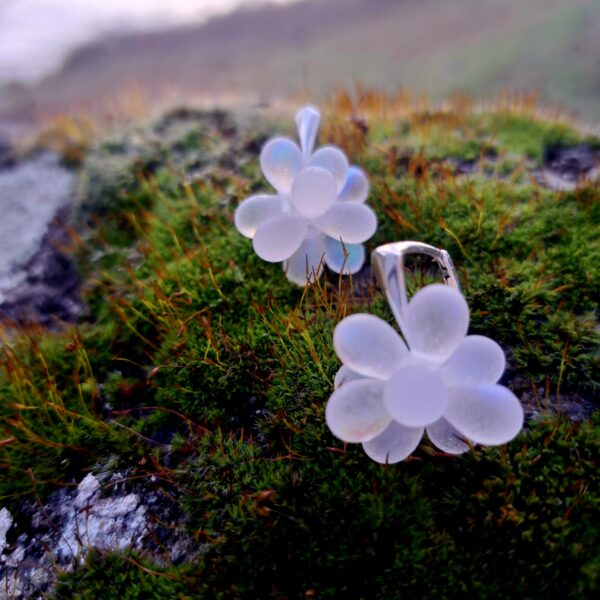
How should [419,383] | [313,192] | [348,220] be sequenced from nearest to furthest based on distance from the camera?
[419,383]
[313,192]
[348,220]

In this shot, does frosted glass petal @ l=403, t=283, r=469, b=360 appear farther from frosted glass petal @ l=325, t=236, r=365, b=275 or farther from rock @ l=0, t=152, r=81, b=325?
rock @ l=0, t=152, r=81, b=325

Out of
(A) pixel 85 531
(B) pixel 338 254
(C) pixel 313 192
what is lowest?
(A) pixel 85 531

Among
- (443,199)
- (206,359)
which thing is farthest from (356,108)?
(206,359)

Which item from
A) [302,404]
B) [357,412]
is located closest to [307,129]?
[302,404]

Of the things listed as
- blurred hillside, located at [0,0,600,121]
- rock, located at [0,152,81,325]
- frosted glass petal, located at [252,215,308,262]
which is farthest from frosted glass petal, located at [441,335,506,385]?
blurred hillside, located at [0,0,600,121]

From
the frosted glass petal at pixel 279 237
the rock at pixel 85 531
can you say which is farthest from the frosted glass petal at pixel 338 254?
the rock at pixel 85 531

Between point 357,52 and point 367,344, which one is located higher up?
point 367,344

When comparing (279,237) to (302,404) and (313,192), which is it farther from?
(302,404)

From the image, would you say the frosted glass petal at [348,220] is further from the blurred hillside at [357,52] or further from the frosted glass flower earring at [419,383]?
the blurred hillside at [357,52]
